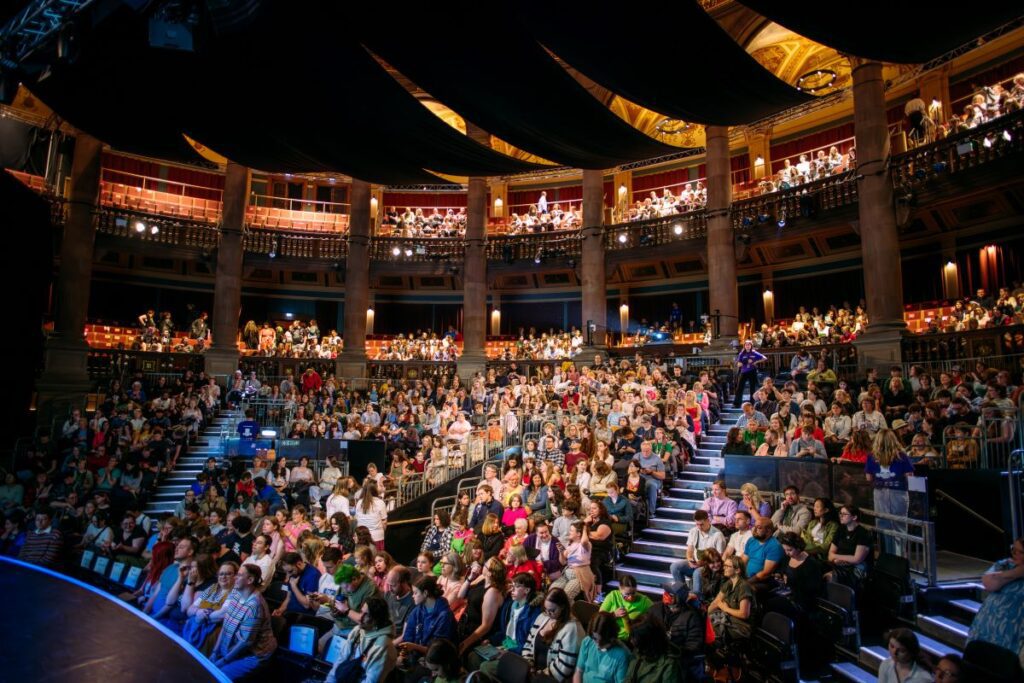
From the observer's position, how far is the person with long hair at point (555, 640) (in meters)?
5.09

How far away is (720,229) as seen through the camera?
18.2m

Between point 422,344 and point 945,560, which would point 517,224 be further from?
point 945,560

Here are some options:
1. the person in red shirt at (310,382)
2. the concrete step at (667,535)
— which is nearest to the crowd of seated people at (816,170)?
the concrete step at (667,535)

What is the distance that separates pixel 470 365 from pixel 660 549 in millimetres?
13032

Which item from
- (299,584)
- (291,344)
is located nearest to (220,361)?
(291,344)

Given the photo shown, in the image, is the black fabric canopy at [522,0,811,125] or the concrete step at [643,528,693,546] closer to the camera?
the black fabric canopy at [522,0,811,125]

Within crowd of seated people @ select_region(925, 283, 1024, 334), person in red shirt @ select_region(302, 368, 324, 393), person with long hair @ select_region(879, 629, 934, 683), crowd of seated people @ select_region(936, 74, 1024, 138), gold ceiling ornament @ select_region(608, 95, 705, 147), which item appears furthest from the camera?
gold ceiling ornament @ select_region(608, 95, 705, 147)

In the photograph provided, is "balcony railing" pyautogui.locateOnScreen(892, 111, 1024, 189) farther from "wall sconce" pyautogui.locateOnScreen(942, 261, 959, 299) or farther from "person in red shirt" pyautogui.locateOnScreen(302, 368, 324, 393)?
"person in red shirt" pyautogui.locateOnScreen(302, 368, 324, 393)

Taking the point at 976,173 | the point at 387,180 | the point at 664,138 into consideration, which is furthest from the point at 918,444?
the point at 664,138

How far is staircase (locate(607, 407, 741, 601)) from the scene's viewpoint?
8.20 m

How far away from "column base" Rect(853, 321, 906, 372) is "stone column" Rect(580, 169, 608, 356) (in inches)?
290

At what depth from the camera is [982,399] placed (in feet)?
31.7

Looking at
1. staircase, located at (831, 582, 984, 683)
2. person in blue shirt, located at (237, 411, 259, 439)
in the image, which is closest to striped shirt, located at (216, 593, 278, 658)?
staircase, located at (831, 582, 984, 683)

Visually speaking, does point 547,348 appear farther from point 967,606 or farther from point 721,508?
point 967,606
